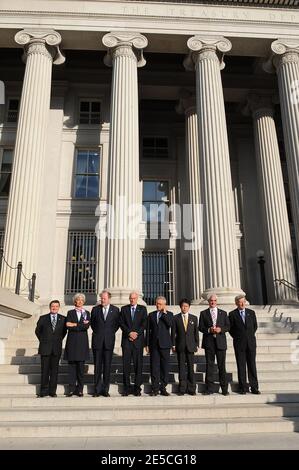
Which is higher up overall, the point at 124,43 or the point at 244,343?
the point at 124,43

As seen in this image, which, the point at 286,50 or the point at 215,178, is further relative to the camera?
Answer: the point at 286,50

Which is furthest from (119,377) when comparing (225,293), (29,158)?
(29,158)

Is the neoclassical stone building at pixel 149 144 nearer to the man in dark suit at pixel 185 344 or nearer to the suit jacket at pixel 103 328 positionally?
the suit jacket at pixel 103 328

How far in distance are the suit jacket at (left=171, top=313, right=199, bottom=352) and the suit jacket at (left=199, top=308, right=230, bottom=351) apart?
5.7 inches

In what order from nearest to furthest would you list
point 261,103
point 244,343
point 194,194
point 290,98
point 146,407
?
point 146,407 → point 244,343 → point 290,98 → point 194,194 → point 261,103

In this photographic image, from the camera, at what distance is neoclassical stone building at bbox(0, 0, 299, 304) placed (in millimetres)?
13258

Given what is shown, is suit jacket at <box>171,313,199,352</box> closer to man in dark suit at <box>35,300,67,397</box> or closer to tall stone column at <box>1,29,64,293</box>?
man in dark suit at <box>35,300,67,397</box>

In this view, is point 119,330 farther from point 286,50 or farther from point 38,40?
point 286,50

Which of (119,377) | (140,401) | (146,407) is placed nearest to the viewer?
(146,407)

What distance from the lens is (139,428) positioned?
535 centimetres

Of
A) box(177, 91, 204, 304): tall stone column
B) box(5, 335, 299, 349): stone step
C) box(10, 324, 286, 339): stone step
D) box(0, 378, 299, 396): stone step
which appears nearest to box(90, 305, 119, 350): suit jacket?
box(0, 378, 299, 396): stone step

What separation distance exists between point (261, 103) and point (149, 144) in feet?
18.9

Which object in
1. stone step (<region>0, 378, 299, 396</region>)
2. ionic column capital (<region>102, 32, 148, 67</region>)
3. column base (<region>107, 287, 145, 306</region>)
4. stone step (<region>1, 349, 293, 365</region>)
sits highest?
ionic column capital (<region>102, 32, 148, 67</region>)
